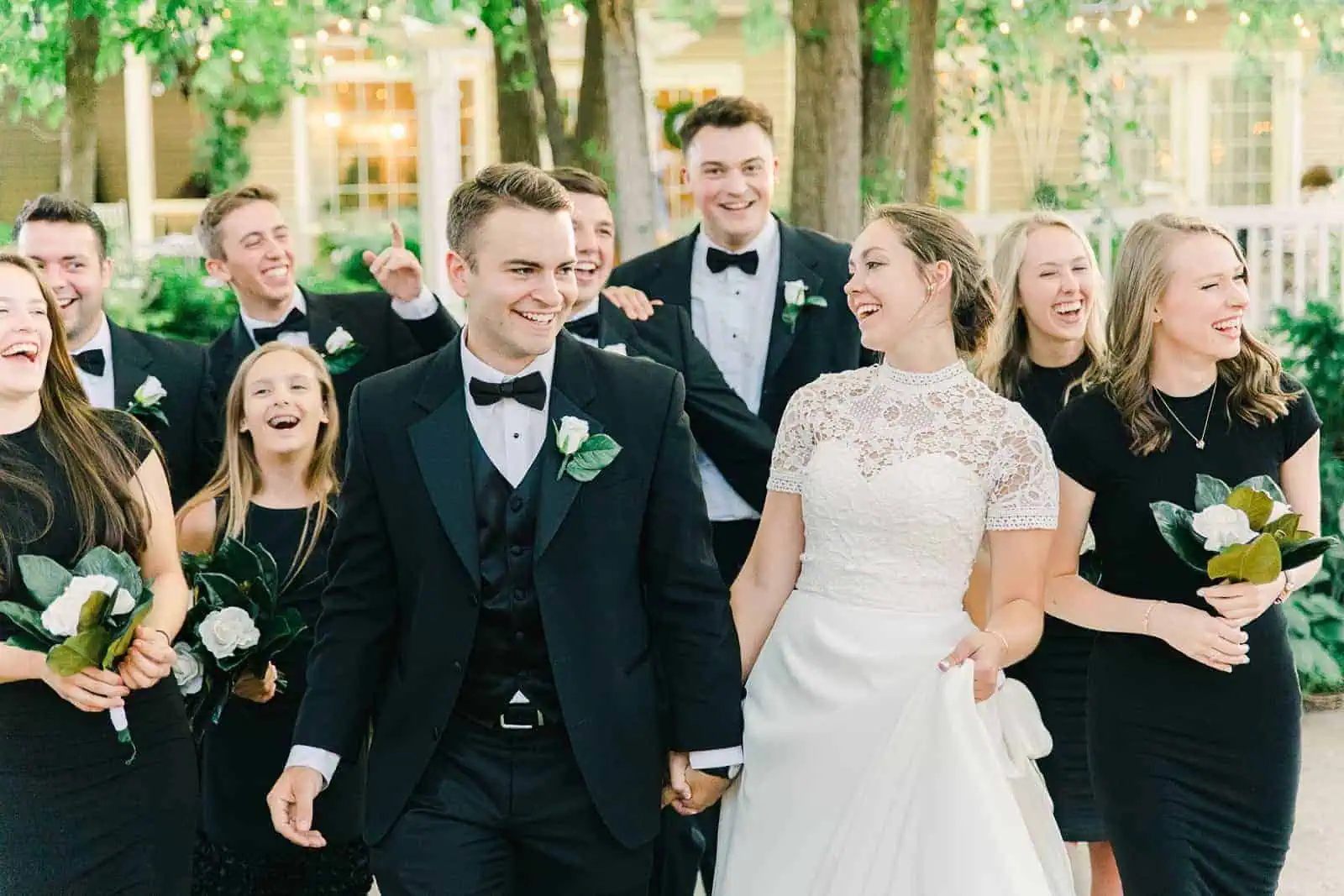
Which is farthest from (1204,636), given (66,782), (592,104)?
(592,104)

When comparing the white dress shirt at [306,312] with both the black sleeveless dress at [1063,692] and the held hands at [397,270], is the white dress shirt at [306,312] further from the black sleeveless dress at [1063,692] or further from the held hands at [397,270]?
the black sleeveless dress at [1063,692]

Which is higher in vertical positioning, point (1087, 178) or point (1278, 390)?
point (1087, 178)

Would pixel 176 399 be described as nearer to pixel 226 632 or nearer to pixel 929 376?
pixel 226 632

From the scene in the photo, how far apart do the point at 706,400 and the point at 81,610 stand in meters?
2.01

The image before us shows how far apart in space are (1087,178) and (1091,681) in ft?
45.2

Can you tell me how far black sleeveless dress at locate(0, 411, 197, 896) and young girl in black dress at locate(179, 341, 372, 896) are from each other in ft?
2.47

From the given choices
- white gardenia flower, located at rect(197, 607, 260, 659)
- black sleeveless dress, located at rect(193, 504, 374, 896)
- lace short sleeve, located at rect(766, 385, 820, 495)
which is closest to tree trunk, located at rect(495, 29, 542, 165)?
black sleeveless dress, located at rect(193, 504, 374, 896)

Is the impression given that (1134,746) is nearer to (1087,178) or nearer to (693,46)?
(1087,178)

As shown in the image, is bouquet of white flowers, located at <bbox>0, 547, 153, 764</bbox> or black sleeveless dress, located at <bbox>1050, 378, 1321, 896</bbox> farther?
black sleeveless dress, located at <bbox>1050, 378, 1321, 896</bbox>

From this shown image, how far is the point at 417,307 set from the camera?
5848 millimetres

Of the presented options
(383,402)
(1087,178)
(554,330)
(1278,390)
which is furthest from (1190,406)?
(1087,178)

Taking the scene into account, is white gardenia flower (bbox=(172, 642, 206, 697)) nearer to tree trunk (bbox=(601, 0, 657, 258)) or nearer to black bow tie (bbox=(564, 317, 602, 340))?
black bow tie (bbox=(564, 317, 602, 340))

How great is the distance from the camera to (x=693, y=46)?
18656mm

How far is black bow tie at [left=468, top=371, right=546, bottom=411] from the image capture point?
3.48 meters
